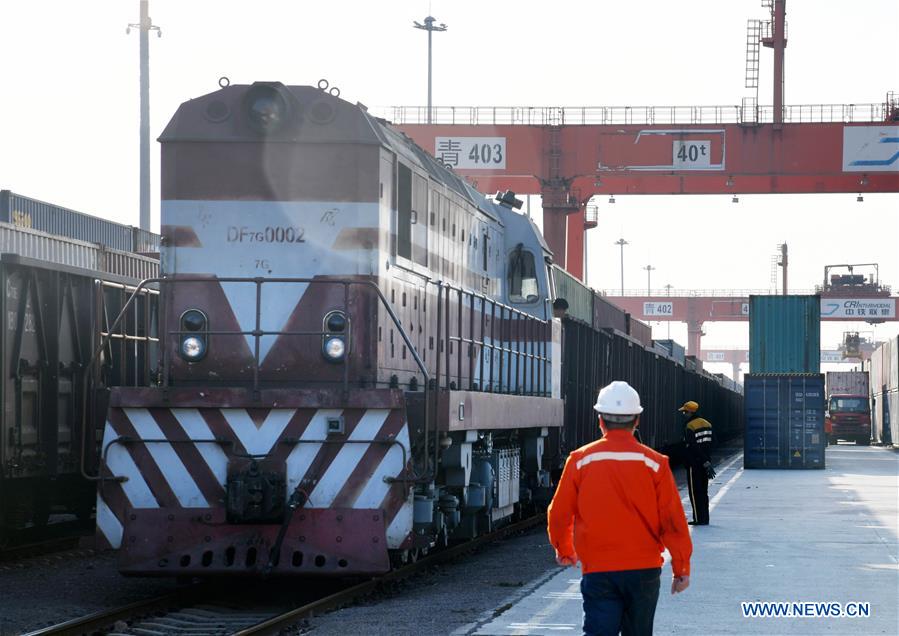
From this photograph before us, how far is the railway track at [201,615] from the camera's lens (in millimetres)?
9406

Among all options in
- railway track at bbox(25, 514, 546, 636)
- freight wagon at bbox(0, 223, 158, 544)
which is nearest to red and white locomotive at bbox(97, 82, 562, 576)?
railway track at bbox(25, 514, 546, 636)

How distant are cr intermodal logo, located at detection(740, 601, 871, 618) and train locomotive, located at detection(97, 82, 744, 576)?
8.25ft

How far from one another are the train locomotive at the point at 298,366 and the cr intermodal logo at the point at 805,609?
2.51 meters

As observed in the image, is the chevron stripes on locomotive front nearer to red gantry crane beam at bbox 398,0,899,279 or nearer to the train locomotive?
the train locomotive

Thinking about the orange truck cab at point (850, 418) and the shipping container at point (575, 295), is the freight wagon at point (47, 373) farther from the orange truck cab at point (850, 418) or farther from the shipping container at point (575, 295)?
A: the orange truck cab at point (850, 418)

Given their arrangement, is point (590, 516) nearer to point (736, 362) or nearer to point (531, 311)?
point (531, 311)

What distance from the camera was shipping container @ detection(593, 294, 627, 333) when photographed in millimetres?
28578

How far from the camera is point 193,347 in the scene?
11.0m

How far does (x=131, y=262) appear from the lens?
18.9m

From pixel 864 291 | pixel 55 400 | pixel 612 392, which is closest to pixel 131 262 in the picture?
pixel 55 400

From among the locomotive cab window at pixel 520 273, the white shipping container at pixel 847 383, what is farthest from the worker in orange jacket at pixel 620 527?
the white shipping container at pixel 847 383

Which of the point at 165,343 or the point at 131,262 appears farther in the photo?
the point at 131,262

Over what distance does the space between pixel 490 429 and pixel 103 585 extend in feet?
12.4

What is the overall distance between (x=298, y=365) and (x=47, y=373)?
3990 millimetres
